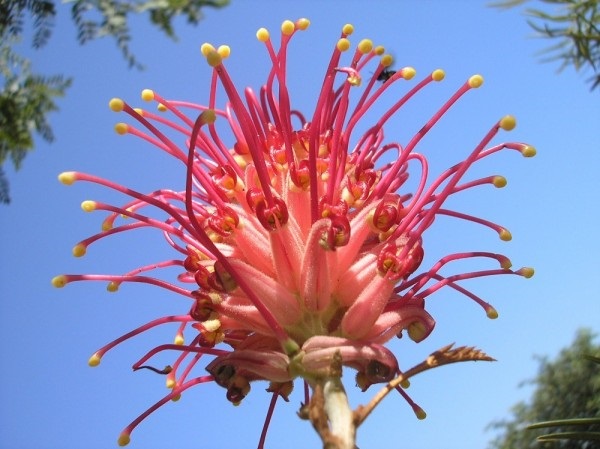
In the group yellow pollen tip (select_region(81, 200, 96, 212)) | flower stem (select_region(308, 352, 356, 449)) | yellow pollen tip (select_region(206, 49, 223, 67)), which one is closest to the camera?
flower stem (select_region(308, 352, 356, 449))

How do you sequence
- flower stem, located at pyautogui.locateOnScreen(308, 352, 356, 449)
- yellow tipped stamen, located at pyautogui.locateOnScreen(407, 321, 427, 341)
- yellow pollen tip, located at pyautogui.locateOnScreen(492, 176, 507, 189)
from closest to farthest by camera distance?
flower stem, located at pyautogui.locateOnScreen(308, 352, 356, 449)
yellow tipped stamen, located at pyautogui.locateOnScreen(407, 321, 427, 341)
yellow pollen tip, located at pyautogui.locateOnScreen(492, 176, 507, 189)

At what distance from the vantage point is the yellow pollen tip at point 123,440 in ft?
4.86

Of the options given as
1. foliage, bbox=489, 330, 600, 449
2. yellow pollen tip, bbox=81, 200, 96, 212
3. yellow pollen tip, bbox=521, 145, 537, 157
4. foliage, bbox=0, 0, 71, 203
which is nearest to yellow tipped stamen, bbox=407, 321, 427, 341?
yellow pollen tip, bbox=521, 145, 537, 157

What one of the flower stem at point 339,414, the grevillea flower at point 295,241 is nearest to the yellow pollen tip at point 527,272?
the grevillea flower at point 295,241

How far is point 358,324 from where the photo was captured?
134 cm

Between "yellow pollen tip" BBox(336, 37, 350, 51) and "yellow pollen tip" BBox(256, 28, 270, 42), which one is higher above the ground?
"yellow pollen tip" BBox(256, 28, 270, 42)

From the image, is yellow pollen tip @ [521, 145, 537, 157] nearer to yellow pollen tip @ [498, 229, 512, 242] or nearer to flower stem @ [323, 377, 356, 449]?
yellow pollen tip @ [498, 229, 512, 242]

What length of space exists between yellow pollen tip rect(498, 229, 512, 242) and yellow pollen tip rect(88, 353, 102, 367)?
114 centimetres

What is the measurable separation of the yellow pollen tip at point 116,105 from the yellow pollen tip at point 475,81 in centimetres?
87

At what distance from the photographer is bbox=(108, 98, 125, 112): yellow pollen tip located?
145 cm

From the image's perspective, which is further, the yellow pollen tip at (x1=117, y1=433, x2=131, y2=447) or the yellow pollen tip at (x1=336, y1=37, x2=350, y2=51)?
the yellow pollen tip at (x1=336, y1=37, x2=350, y2=51)

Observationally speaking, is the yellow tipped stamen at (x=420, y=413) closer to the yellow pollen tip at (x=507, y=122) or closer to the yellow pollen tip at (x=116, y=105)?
the yellow pollen tip at (x=507, y=122)

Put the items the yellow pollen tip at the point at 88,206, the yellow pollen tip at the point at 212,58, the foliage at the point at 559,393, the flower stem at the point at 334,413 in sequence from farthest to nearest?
the foliage at the point at 559,393 → the yellow pollen tip at the point at 88,206 → the yellow pollen tip at the point at 212,58 → the flower stem at the point at 334,413

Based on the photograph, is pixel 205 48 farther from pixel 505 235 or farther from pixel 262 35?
pixel 505 235
